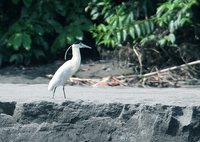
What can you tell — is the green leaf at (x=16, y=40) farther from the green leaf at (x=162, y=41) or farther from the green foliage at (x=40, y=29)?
the green leaf at (x=162, y=41)

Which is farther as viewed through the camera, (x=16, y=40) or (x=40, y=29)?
(x=40, y=29)

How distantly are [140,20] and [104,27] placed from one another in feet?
1.44

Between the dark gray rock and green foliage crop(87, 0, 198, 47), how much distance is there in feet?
7.53

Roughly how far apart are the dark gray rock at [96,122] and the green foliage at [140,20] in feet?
7.53

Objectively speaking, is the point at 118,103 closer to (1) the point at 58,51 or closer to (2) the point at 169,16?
(2) the point at 169,16

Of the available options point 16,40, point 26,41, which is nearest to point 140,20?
point 26,41

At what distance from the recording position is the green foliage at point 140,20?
27.5 feet

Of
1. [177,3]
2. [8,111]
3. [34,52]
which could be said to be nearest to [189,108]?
[8,111]

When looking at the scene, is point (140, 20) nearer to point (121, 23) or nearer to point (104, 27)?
point (121, 23)

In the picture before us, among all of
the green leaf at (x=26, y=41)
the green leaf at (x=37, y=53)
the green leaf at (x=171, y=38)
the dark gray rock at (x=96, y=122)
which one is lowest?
the dark gray rock at (x=96, y=122)

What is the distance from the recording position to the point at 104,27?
8.73 metres

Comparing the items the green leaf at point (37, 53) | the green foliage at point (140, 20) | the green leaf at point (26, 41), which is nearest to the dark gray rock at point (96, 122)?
the green foliage at point (140, 20)

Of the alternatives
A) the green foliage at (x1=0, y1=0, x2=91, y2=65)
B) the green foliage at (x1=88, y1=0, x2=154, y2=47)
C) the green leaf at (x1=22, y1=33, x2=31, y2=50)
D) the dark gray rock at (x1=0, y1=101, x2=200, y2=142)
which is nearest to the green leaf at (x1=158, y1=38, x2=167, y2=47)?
the green foliage at (x1=88, y1=0, x2=154, y2=47)

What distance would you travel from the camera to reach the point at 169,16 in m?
8.42
